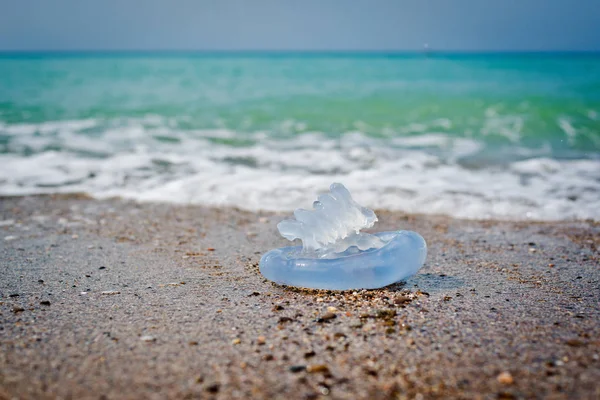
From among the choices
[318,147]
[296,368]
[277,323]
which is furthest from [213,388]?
[318,147]

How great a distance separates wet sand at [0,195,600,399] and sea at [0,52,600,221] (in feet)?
4.69

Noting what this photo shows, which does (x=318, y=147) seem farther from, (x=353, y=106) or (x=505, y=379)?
(x=505, y=379)

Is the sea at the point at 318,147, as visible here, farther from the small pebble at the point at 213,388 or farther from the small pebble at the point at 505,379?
the small pebble at the point at 213,388

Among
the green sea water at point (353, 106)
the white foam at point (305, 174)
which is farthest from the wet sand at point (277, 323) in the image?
the green sea water at point (353, 106)

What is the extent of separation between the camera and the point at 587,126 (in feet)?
Answer: 33.5

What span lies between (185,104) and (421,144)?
7491 millimetres

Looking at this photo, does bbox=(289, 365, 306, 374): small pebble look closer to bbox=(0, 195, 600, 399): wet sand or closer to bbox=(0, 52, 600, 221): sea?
bbox=(0, 195, 600, 399): wet sand

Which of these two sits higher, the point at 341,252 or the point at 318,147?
the point at 341,252

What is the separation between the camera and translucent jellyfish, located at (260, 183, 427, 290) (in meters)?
2.76

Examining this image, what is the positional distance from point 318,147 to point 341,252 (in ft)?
18.4

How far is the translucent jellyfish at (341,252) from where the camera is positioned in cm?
276

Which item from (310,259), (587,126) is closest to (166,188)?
(310,259)

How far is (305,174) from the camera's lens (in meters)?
6.39

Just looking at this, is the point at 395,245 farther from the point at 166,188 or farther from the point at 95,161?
the point at 95,161
